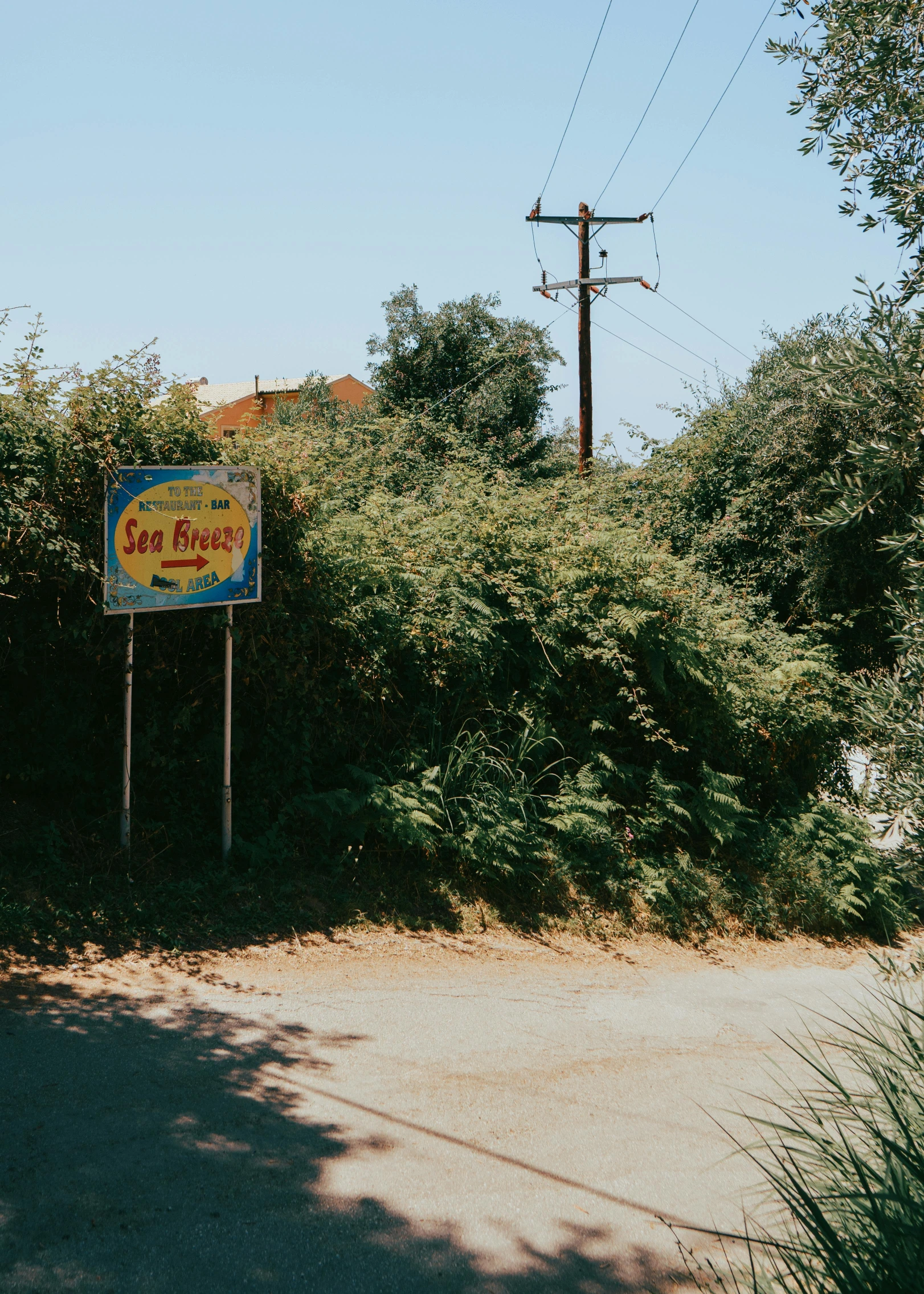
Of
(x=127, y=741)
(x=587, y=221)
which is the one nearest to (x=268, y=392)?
(x=587, y=221)

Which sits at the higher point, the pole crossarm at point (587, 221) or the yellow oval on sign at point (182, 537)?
the pole crossarm at point (587, 221)

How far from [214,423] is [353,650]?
235 cm

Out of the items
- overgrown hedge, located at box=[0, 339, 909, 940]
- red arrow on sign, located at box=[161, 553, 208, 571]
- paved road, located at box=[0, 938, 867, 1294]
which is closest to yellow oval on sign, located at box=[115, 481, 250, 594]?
red arrow on sign, located at box=[161, 553, 208, 571]

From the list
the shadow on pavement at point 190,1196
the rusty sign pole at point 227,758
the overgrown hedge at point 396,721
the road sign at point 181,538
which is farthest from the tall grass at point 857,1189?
the road sign at point 181,538

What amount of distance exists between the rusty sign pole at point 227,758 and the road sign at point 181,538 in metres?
0.23

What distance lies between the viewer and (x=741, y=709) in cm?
1041

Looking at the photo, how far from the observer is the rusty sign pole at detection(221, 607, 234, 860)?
25.7 feet

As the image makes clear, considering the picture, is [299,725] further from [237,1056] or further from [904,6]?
[904,6]

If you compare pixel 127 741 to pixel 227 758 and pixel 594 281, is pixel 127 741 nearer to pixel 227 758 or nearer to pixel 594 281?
pixel 227 758

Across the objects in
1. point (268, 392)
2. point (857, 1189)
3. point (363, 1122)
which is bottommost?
point (363, 1122)

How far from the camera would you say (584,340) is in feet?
53.0

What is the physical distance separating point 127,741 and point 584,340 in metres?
11.6

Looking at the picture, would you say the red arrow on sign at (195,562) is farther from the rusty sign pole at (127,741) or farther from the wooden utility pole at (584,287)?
the wooden utility pole at (584,287)

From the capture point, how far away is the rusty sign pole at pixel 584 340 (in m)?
15.6
